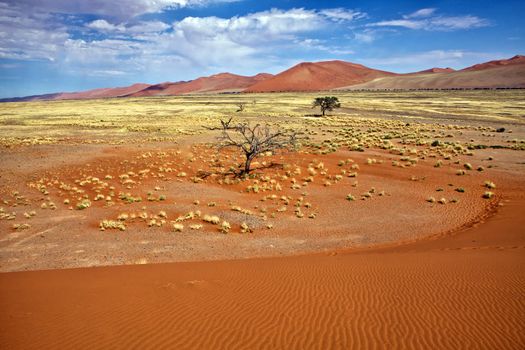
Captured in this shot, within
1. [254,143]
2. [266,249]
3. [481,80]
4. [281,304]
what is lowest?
[266,249]

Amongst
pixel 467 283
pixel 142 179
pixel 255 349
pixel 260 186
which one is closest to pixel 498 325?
pixel 467 283

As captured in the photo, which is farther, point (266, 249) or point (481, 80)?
point (481, 80)

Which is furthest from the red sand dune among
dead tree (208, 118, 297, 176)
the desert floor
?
dead tree (208, 118, 297, 176)

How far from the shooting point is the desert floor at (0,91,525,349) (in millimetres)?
7465

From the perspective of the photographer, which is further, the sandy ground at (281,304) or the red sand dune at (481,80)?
the red sand dune at (481,80)

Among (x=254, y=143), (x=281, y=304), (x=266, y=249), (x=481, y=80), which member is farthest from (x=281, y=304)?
(x=481, y=80)

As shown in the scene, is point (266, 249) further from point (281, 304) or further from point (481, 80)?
point (481, 80)

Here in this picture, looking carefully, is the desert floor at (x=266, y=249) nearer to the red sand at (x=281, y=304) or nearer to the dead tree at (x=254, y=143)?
the red sand at (x=281, y=304)

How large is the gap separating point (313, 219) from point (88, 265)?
10.8 m

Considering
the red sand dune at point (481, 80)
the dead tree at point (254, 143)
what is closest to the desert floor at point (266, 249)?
the dead tree at point (254, 143)

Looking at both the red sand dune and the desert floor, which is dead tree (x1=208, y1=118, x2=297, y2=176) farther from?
the red sand dune

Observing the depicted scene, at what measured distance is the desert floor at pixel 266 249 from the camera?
7.46 metres

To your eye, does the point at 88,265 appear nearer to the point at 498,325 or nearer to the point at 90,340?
the point at 90,340

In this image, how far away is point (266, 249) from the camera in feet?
47.5
